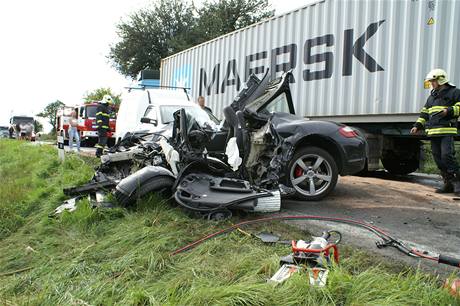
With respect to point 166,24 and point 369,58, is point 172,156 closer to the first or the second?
point 369,58

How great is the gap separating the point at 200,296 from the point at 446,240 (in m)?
2.28

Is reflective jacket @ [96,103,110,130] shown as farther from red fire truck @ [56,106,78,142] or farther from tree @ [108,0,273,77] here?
tree @ [108,0,273,77]

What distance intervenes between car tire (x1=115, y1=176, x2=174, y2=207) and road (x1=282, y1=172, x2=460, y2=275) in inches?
50.2

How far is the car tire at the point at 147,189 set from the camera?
410cm

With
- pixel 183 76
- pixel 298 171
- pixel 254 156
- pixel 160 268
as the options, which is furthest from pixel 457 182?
pixel 183 76

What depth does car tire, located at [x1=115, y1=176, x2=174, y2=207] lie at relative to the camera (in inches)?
161

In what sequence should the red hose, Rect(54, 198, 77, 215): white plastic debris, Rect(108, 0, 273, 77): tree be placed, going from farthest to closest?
Rect(108, 0, 273, 77): tree
Rect(54, 198, 77, 215): white plastic debris
the red hose

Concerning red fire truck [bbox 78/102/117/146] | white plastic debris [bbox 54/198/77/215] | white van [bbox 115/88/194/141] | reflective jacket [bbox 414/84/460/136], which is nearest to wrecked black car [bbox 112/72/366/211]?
white plastic debris [bbox 54/198/77/215]

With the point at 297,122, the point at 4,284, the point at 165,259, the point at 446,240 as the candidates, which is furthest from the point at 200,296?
the point at 297,122

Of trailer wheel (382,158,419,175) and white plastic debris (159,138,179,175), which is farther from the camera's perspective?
trailer wheel (382,158,419,175)

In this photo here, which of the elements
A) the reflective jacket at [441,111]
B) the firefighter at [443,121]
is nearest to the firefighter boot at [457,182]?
the firefighter at [443,121]

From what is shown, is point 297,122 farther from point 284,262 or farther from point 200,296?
point 200,296

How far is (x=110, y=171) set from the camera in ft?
18.6

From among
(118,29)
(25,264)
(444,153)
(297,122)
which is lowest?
(25,264)
